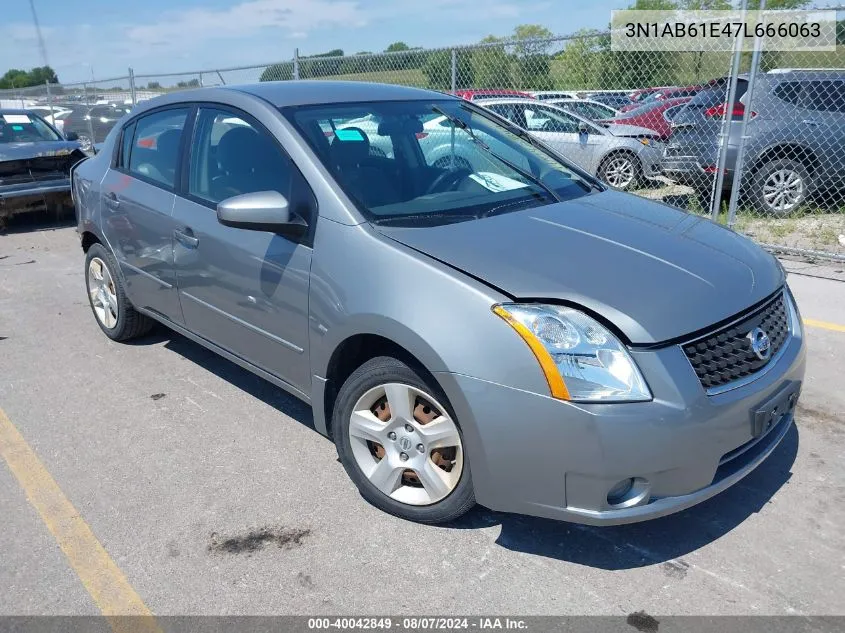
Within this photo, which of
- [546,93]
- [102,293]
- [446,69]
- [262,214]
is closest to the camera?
[262,214]

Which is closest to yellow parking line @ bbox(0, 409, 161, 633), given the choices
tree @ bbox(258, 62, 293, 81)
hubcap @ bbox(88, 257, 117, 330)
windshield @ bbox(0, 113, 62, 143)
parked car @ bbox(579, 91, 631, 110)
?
hubcap @ bbox(88, 257, 117, 330)

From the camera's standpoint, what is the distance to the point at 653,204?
3.72m

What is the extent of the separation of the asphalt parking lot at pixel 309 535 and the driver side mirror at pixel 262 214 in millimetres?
1176

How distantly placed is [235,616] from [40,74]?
169 ft

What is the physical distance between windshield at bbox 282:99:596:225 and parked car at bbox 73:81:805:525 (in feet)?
0.05

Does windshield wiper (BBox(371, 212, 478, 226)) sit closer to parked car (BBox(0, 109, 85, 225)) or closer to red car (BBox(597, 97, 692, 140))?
parked car (BBox(0, 109, 85, 225))

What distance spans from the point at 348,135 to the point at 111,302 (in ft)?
8.46

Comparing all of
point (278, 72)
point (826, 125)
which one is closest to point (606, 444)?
point (826, 125)

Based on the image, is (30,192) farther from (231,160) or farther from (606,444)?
(606,444)

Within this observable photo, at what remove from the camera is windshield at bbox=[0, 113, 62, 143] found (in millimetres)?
9711

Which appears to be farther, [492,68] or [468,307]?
[492,68]

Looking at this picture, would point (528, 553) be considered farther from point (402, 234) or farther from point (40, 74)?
point (40, 74)

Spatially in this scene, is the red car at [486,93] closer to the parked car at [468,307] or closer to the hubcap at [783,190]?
the hubcap at [783,190]

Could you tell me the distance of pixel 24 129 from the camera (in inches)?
392
